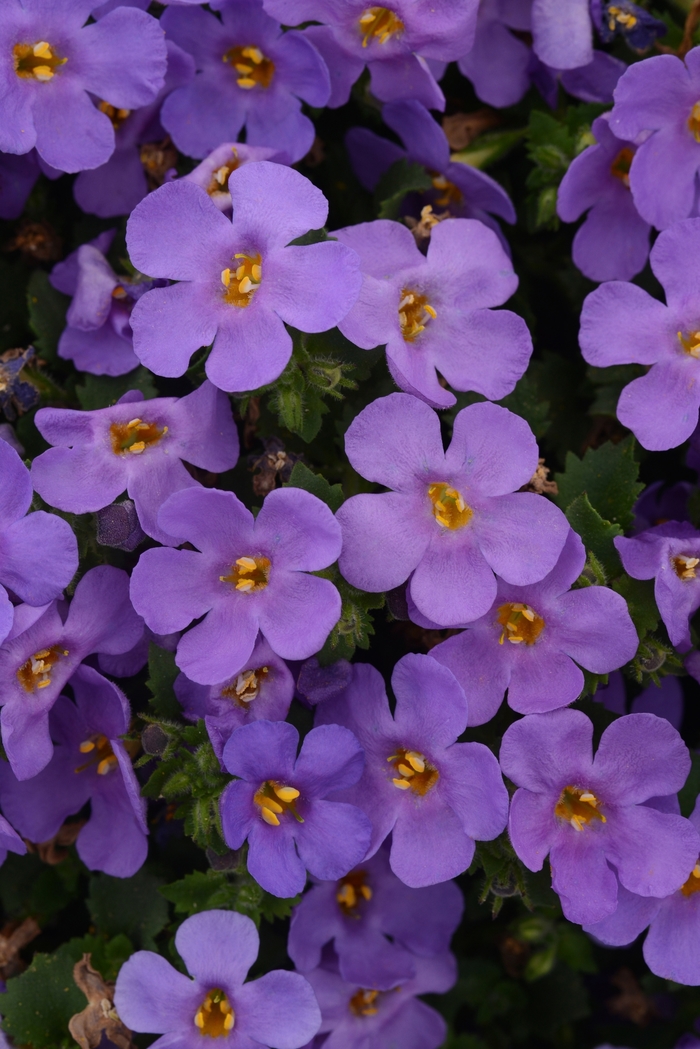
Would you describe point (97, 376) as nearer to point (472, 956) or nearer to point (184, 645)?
point (184, 645)

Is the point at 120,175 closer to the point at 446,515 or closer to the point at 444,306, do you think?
the point at 444,306

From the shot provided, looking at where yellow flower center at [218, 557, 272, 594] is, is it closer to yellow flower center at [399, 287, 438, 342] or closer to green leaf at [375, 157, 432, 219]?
yellow flower center at [399, 287, 438, 342]

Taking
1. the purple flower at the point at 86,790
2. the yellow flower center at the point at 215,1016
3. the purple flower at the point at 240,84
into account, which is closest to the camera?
the yellow flower center at the point at 215,1016

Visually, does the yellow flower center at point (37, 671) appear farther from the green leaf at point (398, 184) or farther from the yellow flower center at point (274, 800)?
the green leaf at point (398, 184)

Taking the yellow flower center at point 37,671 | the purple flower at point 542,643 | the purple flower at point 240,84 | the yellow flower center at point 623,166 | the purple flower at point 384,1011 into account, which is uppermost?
the purple flower at point 240,84

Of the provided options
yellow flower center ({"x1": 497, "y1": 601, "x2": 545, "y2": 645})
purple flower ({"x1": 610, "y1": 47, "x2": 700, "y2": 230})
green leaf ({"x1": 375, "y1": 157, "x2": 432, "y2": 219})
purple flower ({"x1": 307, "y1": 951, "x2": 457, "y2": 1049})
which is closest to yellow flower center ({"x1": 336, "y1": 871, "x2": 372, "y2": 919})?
purple flower ({"x1": 307, "y1": 951, "x2": 457, "y2": 1049})

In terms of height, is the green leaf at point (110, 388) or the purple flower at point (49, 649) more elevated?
the green leaf at point (110, 388)

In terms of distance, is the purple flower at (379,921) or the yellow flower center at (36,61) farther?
the purple flower at (379,921)

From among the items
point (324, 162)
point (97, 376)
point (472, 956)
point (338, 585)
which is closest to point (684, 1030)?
point (472, 956)

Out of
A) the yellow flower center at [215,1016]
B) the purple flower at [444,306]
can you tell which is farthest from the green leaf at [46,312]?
the yellow flower center at [215,1016]

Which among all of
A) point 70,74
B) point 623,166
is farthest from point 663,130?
point 70,74
